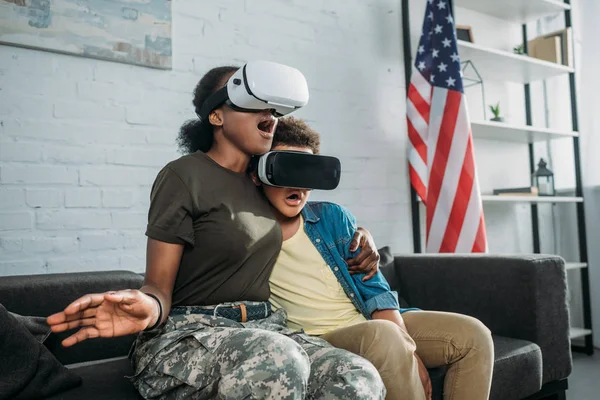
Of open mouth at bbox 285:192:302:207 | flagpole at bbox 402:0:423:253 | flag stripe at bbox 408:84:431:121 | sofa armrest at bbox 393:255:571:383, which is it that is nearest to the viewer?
open mouth at bbox 285:192:302:207

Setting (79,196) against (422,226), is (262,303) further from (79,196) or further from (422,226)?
(422,226)

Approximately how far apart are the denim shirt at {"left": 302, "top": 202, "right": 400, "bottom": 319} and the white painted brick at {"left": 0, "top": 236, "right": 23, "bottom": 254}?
956 millimetres

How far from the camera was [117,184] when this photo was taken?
80.6 inches

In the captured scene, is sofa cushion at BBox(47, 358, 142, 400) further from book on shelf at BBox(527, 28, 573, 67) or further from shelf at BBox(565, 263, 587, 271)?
book on shelf at BBox(527, 28, 573, 67)

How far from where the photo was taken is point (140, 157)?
2104 mm

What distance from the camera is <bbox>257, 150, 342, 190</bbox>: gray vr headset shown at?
134 cm

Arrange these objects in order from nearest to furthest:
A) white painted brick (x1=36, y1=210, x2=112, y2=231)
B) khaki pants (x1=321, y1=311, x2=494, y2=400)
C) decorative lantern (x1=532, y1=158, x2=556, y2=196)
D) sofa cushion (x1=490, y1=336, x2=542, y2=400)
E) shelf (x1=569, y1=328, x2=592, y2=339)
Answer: khaki pants (x1=321, y1=311, x2=494, y2=400) < sofa cushion (x1=490, y1=336, x2=542, y2=400) < white painted brick (x1=36, y1=210, x2=112, y2=231) < shelf (x1=569, y1=328, x2=592, y2=339) < decorative lantern (x1=532, y1=158, x2=556, y2=196)

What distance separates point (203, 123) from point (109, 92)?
2.44ft

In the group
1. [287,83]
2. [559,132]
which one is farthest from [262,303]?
[559,132]

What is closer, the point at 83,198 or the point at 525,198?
the point at 83,198

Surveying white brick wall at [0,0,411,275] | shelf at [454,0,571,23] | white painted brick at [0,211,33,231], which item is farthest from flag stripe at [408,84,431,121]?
white painted brick at [0,211,33,231]

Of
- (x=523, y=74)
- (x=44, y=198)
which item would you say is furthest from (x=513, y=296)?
(x=523, y=74)

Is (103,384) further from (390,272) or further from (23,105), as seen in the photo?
(390,272)

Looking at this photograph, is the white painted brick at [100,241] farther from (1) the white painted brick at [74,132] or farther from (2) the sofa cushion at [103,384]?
(2) the sofa cushion at [103,384]
